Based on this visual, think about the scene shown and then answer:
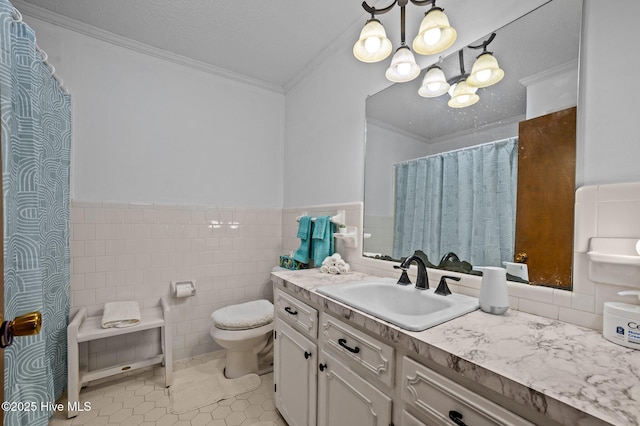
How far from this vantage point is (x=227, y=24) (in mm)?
1880

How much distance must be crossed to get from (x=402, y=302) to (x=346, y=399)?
1.61 ft

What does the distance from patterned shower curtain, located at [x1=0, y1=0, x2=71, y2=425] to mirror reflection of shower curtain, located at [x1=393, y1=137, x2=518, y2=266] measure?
5.90ft

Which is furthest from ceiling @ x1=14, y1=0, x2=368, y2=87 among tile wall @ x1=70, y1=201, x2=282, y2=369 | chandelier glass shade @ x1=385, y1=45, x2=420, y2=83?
tile wall @ x1=70, y1=201, x2=282, y2=369

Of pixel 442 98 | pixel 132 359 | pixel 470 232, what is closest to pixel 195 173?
pixel 132 359

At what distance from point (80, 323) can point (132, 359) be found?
54 centimetres

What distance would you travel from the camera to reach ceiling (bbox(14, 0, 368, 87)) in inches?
67.7

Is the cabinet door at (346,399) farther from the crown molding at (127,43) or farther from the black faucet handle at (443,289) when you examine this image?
the crown molding at (127,43)

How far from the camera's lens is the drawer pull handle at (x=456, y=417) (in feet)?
2.20

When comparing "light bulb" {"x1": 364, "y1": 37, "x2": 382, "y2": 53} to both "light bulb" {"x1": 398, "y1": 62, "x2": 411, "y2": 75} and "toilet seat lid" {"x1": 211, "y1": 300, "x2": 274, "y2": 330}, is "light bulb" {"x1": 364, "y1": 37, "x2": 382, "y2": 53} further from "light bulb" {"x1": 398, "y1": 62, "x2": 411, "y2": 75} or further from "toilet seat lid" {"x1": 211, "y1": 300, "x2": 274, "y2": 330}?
"toilet seat lid" {"x1": 211, "y1": 300, "x2": 274, "y2": 330}

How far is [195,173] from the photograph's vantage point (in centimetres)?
235

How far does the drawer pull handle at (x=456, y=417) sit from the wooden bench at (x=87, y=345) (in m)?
1.88

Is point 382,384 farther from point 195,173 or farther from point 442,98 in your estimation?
point 195,173

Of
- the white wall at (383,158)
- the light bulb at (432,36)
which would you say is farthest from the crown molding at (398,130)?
the light bulb at (432,36)

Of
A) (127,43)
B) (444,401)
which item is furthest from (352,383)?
(127,43)
